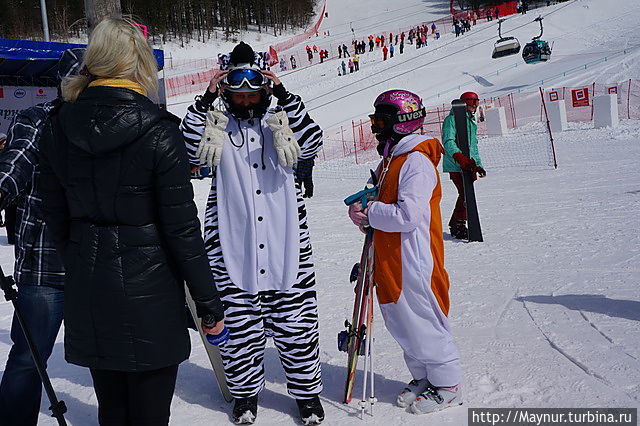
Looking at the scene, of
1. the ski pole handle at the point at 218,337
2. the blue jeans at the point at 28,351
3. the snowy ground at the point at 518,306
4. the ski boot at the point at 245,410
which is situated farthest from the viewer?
the snowy ground at the point at 518,306

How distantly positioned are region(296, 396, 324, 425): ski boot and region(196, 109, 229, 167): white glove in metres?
1.38

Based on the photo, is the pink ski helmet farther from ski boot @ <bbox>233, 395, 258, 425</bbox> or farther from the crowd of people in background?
the crowd of people in background

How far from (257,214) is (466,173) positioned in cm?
481

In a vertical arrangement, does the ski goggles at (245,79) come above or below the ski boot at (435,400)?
above

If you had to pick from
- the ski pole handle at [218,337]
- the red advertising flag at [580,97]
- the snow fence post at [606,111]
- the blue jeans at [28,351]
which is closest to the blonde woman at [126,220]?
the ski pole handle at [218,337]

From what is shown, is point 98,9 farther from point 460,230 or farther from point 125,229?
point 460,230

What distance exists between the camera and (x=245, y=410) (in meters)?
3.42

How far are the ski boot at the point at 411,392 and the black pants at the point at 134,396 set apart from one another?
1.52 m

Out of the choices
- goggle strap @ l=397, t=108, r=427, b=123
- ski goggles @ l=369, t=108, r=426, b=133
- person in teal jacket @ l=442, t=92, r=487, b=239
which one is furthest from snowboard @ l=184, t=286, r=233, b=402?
person in teal jacket @ l=442, t=92, r=487, b=239

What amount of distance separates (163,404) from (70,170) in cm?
93

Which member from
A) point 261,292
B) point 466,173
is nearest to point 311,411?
point 261,292

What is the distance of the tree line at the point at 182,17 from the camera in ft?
178

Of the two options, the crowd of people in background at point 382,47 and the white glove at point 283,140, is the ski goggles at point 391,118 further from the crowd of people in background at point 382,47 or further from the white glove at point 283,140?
the crowd of people in background at point 382,47

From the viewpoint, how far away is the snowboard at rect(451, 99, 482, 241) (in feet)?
24.5
